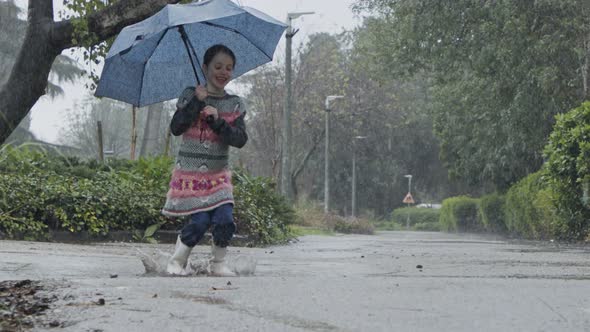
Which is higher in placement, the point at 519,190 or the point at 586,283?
the point at 519,190

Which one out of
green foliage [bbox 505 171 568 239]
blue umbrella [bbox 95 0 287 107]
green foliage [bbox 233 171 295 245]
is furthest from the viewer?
green foliage [bbox 505 171 568 239]

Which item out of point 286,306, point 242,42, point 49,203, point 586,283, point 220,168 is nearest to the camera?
point 286,306

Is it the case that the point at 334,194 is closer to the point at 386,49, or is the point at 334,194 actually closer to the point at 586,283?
the point at 386,49

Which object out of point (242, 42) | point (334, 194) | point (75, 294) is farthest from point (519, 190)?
point (334, 194)

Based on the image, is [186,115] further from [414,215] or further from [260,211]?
[414,215]

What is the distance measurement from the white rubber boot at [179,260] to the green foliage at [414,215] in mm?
70738

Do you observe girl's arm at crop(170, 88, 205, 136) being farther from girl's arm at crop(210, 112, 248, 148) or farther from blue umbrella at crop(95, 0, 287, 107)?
blue umbrella at crop(95, 0, 287, 107)

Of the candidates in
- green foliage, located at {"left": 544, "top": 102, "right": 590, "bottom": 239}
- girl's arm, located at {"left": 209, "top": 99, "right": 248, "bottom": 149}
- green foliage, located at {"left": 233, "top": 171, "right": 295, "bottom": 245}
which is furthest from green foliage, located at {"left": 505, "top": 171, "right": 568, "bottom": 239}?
girl's arm, located at {"left": 209, "top": 99, "right": 248, "bottom": 149}

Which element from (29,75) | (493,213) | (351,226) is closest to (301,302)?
(29,75)

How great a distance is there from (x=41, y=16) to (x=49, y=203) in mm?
4198

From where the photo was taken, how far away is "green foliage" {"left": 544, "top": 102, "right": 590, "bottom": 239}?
744 inches

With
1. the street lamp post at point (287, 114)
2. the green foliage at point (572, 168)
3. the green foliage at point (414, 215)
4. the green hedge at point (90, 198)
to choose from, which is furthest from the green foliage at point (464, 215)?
the green hedge at point (90, 198)

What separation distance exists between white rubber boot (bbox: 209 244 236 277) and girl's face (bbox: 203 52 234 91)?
1.18m

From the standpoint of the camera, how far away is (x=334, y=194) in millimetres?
75125
